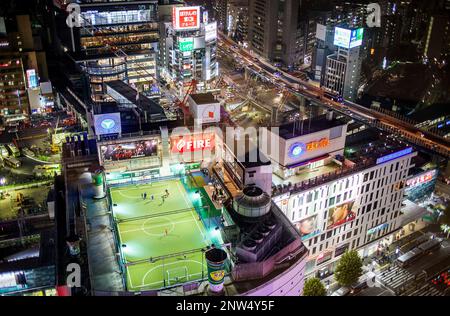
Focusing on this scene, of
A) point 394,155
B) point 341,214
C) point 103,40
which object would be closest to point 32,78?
point 103,40

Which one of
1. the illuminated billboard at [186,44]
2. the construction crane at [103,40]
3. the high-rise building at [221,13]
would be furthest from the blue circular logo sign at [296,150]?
the high-rise building at [221,13]

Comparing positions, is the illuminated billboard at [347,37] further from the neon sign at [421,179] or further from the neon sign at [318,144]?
the neon sign at [318,144]

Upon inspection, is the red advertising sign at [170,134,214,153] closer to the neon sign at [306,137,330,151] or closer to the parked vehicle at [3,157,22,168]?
the neon sign at [306,137,330,151]

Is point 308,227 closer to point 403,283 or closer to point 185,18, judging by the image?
point 403,283

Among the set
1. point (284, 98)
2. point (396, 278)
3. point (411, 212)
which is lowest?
point (396, 278)

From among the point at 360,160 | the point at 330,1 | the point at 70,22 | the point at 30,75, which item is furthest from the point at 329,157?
the point at 330,1

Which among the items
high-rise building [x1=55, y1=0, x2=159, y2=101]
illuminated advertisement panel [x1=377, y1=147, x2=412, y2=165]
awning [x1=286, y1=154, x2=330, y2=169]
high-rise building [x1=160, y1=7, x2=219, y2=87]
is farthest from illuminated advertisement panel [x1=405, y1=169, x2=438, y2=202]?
high-rise building [x1=55, y1=0, x2=159, y2=101]
